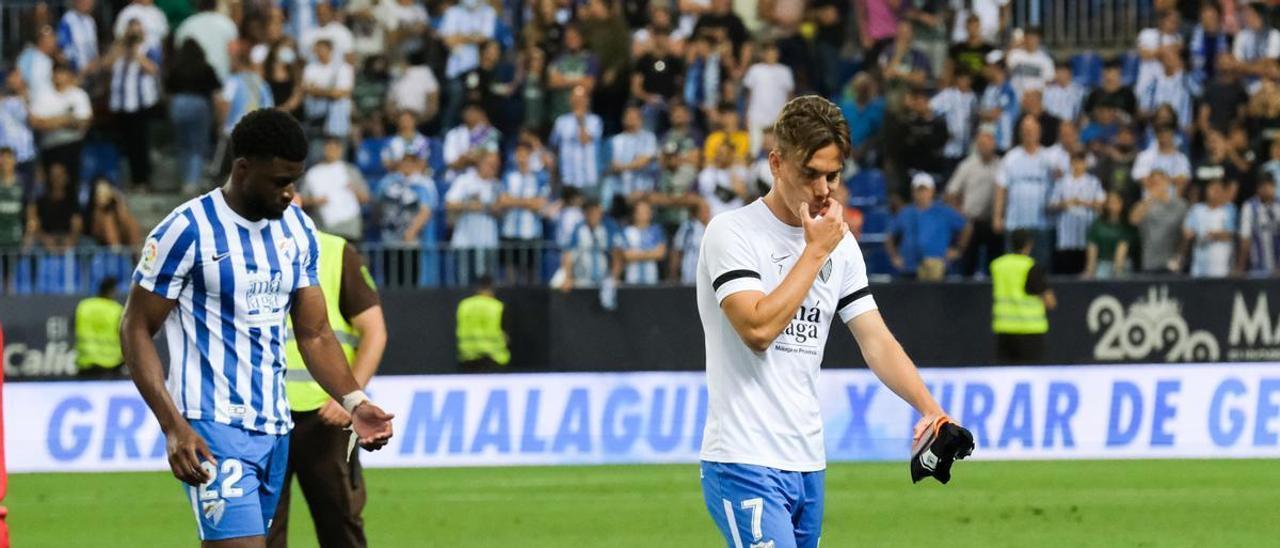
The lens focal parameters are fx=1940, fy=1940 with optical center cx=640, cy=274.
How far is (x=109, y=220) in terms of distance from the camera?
69.3 feet

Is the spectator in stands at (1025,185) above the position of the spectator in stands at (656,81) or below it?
below

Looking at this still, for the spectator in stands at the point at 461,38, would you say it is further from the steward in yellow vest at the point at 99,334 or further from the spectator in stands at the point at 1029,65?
the spectator in stands at the point at 1029,65

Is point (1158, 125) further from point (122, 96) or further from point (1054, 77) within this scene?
point (122, 96)

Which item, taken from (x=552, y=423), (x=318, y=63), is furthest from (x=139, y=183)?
(x=552, y=423)

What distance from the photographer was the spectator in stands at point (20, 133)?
21.6m

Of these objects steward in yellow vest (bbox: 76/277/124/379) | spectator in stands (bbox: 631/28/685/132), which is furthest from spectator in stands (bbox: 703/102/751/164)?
steward in yellow vest (bbox: 76/277/124/379)

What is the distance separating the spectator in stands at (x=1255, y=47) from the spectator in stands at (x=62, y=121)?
13.0 meters

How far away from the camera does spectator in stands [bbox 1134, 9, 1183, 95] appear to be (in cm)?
2186

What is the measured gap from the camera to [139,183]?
2217cm

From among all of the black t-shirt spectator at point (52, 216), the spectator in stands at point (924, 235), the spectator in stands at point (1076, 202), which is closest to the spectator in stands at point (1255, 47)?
the spectator in stands at point (1076, 202)

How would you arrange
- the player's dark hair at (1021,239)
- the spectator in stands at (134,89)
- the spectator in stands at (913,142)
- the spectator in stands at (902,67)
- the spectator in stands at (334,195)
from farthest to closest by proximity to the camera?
the spectator in stands at (902,67) → the spectator in stands at (134,89) → the spectator in stands at (913,142) → the spectator in stands at (334,195) → the player's dark hair at (1021,239)

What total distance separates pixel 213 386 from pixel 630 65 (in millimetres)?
16289

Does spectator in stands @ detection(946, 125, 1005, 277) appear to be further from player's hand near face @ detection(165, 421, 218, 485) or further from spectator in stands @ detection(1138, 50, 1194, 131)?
player's hand near face @ detection(165, 421, 218, 485)

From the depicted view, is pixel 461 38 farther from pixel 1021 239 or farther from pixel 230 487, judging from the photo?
pixel 230 487
